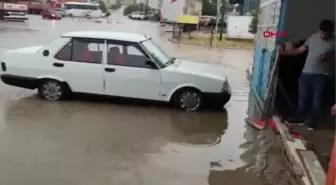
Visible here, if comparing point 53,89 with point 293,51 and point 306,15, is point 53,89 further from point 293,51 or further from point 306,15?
Answer: point 306,15

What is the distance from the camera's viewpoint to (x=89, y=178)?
5.84m

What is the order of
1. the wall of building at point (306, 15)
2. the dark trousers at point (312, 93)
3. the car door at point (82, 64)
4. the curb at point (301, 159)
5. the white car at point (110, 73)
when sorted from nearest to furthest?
1. the curb at point (301, 159)
2. the dark trousers at point (312, 93)
3. the white car at point (110, 73)
4. the car door at point (82, 64)
5. the wall of building at point (306, 15)

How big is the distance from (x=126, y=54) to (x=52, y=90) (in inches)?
69.1

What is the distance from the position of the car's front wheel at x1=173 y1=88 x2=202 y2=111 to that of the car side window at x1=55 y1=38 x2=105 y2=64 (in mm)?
1795

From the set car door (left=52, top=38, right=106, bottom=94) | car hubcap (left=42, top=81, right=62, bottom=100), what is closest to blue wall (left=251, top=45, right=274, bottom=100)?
car door (left=52, top=38, right=106, bottom=94)

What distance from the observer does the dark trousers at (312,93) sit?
793 cm

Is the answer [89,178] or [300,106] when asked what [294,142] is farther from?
[89,178]

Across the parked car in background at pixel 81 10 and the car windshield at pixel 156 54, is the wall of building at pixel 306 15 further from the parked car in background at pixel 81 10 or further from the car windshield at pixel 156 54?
the parked car in background at pixel 81 10

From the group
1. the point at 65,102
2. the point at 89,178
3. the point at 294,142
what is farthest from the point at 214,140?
the point at 65,102

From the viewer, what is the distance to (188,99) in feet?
31.5

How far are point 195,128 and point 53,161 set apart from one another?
9.76 ft

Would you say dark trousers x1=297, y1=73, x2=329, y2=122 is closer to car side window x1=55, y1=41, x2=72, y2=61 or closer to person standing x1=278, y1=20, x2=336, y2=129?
person standing x1=278, y1=20, x2=336, y2=129

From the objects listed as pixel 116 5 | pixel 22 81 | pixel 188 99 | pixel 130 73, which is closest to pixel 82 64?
pixel 130 73

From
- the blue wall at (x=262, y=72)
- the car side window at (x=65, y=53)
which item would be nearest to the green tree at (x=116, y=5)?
the blue wall at (x=262, y=72)
